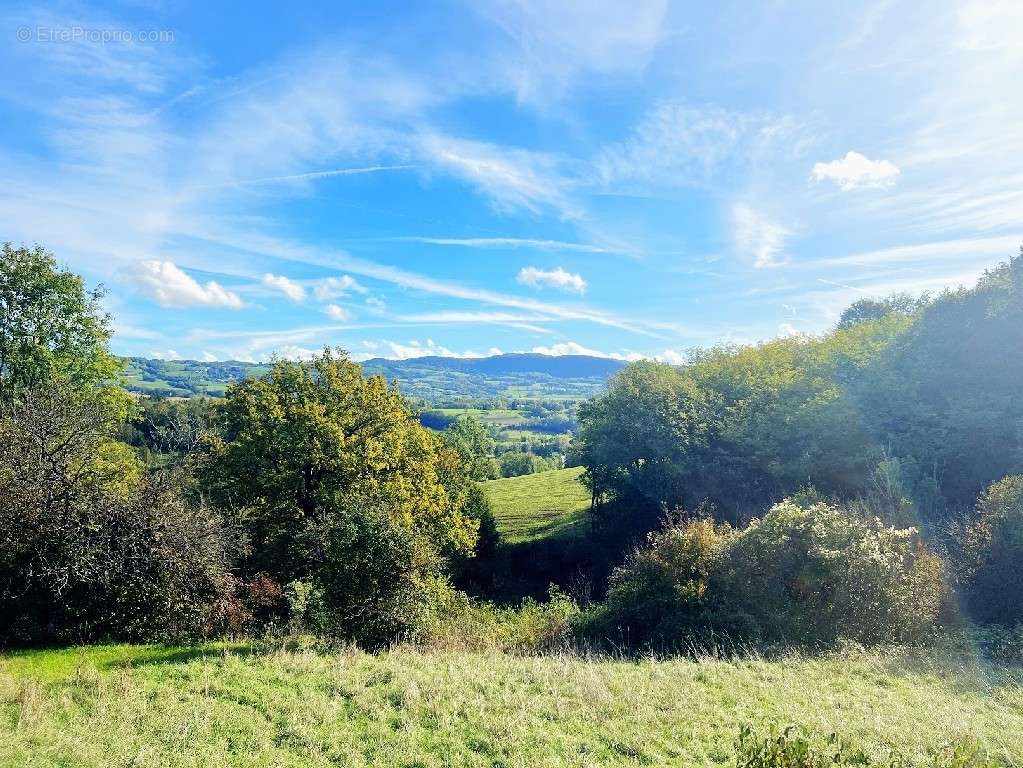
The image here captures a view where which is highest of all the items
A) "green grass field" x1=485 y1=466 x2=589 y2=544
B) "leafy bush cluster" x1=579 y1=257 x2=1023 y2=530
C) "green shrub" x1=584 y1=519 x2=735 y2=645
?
"leafy bush cluster" x1=579 y1=257 x2=1023 y2=530

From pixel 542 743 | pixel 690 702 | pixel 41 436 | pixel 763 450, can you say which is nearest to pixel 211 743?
pixel 542 743

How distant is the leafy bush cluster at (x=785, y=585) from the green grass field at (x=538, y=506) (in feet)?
74.1

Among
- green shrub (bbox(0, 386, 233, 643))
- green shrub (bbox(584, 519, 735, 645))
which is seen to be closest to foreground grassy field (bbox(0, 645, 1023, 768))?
green shrub (bbox(0, 386, 233, 643))

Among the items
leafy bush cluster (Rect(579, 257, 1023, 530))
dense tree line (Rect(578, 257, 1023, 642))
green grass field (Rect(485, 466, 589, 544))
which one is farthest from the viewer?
green grass field (Rect(485, 466, 589, 544))

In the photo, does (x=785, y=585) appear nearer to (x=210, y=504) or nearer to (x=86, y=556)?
(x=86, y=556)

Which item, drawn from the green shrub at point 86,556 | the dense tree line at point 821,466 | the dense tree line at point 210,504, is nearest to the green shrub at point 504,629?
the dense tree line at point 210,504

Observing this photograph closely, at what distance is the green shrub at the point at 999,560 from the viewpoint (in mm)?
16578

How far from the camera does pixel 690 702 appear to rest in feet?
33.0

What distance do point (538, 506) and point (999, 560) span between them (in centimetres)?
3529

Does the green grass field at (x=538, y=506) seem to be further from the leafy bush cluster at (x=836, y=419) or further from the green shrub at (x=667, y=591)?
the green shrub at (x=667, y=591)

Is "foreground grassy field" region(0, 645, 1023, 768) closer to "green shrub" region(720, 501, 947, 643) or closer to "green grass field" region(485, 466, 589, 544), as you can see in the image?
"green shrub" region(720, 501, 947, 643)

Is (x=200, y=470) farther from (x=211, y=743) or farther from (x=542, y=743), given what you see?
(x=542, y=743)

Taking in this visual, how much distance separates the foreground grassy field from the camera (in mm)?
8352

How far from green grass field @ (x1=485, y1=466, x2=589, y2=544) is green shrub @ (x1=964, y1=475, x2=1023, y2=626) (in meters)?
25.6
